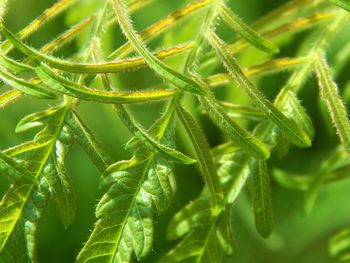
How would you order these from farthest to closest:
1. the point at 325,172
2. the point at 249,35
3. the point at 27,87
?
the point at 325,172
the point at 249,35
the point at 27,87

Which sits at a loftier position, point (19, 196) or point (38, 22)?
point (38, 22)

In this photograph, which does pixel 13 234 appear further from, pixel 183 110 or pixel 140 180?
pixel 183 110

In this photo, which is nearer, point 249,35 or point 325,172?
point 249,35

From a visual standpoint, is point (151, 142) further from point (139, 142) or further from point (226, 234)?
→ point (226, 234)

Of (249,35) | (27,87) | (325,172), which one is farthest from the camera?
(325,172)

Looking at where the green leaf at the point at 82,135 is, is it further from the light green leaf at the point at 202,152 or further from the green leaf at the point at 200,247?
the green leaf at the point at 200,247

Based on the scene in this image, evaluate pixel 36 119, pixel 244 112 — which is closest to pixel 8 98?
pixel 36 119

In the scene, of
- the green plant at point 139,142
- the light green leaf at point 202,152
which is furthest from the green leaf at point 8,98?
the light green leaf at point 202,152
